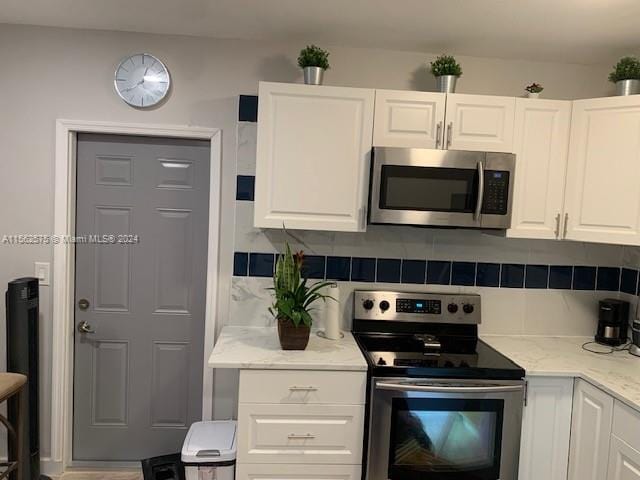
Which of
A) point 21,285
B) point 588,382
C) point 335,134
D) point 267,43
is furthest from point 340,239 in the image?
point 21,285

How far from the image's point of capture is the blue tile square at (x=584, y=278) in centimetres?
277

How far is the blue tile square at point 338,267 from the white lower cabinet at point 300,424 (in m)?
0.67

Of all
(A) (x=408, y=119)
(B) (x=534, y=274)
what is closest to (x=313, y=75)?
(A) (x=408, y=119)

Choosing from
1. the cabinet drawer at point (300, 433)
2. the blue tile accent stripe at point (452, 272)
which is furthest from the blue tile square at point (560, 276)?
the cabinet drawer at point (300, 433)

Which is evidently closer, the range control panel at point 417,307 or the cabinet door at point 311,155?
the cabinet door at point 311,155

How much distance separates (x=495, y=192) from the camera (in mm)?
2312

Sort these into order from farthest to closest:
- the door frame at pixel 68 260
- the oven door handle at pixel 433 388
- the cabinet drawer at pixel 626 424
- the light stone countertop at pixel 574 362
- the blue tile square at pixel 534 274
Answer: the blue tile square at pixel 534 274 → the door frame at pixel 68 260 → the oven door handle at pixel 433 388 → the light stone countertop at pixel 574 362 → the cabinet drawer at pixel 626 424

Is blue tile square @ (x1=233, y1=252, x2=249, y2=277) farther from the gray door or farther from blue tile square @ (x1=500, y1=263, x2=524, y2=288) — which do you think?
blue tile square @ (x1=500, y1=263, x2=524, y2=288)

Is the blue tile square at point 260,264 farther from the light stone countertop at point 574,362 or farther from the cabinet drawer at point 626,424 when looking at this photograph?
the cabinet drawer at point 626,424

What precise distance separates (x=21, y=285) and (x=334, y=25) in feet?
6.51

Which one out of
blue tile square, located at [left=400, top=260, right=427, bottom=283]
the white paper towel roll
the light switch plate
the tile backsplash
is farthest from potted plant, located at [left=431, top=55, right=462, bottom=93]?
the light switch plate

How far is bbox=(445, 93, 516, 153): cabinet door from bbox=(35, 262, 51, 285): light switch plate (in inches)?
86.4

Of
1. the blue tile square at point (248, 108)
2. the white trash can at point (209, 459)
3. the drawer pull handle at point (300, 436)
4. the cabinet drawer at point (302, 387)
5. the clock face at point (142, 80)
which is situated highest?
the clock face at point (142, 80)

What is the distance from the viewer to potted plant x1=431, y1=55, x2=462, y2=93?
240cm
